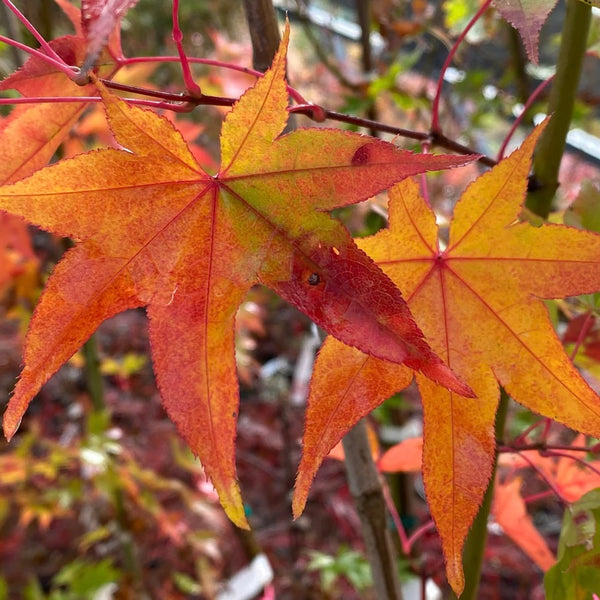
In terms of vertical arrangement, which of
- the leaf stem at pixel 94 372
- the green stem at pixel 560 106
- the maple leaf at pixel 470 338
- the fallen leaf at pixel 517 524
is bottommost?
the leaf stem at pixel 94 372

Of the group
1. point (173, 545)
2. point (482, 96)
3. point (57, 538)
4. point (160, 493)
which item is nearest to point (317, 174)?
point (482, 96)

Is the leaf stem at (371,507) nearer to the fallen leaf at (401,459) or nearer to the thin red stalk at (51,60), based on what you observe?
the fallen leaf at (401,459)

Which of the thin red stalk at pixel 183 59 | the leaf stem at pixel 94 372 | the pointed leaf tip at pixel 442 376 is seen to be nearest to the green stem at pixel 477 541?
the pointed leaf tip at pixel 442 376

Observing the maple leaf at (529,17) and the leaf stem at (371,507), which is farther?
the leaf stem at (371,507)

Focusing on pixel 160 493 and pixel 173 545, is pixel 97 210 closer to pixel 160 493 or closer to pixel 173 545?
pixel 160 493

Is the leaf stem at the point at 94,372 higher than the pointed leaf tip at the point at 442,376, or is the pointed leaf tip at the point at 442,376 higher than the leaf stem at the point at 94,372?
the pointed leaf tip at the point at 442,376

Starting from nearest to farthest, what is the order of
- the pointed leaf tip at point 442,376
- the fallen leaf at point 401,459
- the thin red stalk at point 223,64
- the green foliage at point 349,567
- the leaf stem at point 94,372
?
the pointed leaf tip at point 442,376
the thin red stalk at point 223,64
the fallen leaf at point 401,459
the leaf stem at point 94,372
the green foliage at point 349,567

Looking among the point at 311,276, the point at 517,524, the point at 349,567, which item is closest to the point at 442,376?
the point at 311,276

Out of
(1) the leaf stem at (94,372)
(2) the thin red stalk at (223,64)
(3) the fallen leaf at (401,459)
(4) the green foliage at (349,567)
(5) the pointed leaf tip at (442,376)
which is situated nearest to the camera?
(5) the pointed leaf tip at (442,376)
